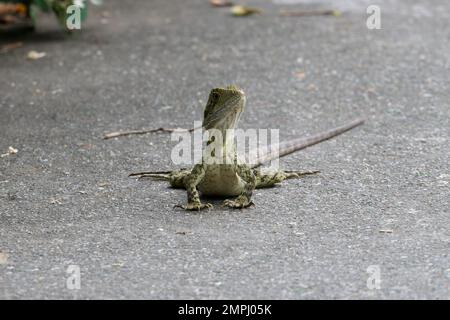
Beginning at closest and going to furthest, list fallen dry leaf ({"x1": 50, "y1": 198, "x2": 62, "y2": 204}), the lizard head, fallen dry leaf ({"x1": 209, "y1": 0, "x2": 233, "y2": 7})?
the lizard head
fallen dry leaf ({"x1": 50, "y1": 198, "x2": 62, "y2": 204})
fallen dry leaf ({"x1": 209, "y1": 0, "x2": 233, "y2": 7})

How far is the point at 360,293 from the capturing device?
4.37 meters

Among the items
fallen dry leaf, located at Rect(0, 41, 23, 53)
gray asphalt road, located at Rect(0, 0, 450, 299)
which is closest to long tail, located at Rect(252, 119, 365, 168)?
gray asphalt road, located at Rect(0, 0, 450, 299)

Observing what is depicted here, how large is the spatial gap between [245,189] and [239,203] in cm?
10

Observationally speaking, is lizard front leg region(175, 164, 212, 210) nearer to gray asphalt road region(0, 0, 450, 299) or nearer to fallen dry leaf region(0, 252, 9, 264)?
gray asphalt road region(0, 0, 450, 299)

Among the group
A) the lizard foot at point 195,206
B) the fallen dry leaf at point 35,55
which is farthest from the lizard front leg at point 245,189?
the fallen dry leaf at point 35,55

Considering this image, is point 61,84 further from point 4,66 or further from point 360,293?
point 360,293

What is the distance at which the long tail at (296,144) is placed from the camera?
6.43 m

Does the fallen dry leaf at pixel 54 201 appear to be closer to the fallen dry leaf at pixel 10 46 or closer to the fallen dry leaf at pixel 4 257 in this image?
the fallen dry leaf at pixel 4 257

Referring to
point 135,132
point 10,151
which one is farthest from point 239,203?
point 10,151

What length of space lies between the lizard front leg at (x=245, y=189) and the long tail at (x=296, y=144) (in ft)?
2.30

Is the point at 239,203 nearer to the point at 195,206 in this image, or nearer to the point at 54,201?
the point at 195,206

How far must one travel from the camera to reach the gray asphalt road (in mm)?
4664

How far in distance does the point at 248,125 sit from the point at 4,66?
292cm

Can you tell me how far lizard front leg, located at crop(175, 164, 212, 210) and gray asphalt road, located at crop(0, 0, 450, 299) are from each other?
0.24 ft
